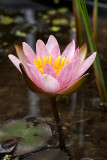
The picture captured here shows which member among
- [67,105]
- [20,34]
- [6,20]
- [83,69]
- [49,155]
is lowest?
[49,155]

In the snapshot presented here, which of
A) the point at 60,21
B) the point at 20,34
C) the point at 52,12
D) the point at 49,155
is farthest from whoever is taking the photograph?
the point at 52,12

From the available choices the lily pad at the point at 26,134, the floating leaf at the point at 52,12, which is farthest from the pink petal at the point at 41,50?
the floating leaf at the point at 52,12

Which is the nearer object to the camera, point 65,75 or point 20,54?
point 65,75

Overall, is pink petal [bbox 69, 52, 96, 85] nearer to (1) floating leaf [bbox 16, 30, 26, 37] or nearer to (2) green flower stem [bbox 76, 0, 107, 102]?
(2) green flower stem [bbox 76, 0, 107, 102]

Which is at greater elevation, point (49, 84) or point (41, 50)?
point (41, 50)

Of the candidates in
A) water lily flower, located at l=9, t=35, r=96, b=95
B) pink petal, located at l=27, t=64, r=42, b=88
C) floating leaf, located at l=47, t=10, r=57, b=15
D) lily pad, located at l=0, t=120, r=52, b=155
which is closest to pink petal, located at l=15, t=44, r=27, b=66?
water lily flower, located at l=9, t=35, r=96, b=95

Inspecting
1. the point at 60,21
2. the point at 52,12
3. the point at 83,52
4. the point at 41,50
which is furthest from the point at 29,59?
the point at 52,12

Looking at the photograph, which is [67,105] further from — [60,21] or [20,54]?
[60,21]

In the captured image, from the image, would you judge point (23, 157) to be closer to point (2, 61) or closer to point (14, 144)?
point (14, 144)

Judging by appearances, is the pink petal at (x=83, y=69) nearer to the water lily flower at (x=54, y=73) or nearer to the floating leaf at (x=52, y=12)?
the water lily flower at (x=54, y=73)
